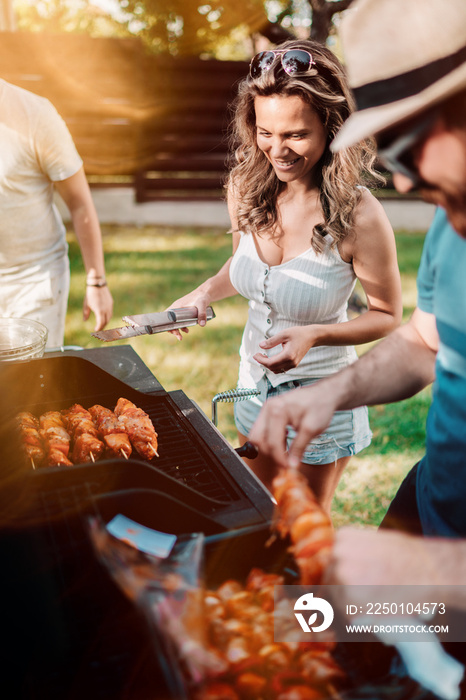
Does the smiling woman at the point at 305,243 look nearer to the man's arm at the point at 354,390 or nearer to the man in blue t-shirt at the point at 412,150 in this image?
the man's arm at the point at 354,390

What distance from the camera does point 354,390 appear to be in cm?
148

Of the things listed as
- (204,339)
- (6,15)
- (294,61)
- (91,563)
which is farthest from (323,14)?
(91,563)

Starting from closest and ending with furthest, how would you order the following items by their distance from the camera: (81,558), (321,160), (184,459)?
(81,558) < (184,459) < (321,160)

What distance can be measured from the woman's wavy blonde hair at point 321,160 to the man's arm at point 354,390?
707 mm

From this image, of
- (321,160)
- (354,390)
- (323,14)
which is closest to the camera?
(354,390)

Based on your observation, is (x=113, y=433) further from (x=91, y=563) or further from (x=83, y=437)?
(x=91, y=563)

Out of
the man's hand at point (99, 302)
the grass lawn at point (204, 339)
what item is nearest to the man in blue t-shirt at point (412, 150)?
the man's hand at point (99, 302)

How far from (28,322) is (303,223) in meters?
1.23

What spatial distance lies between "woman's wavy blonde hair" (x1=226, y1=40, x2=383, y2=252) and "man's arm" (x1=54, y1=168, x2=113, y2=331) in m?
1.03

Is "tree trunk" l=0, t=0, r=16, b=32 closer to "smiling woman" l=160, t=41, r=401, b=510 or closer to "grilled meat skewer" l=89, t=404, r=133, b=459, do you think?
"smiling woman" l=160, t=41, r=401, b=510

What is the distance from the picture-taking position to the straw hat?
3.03 ft

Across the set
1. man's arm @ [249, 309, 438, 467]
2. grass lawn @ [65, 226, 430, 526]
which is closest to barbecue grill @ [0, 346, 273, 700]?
man's arm @ [249, 309, 438, 467]

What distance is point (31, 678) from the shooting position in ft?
3.72

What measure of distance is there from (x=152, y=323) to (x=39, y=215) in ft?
4.58
